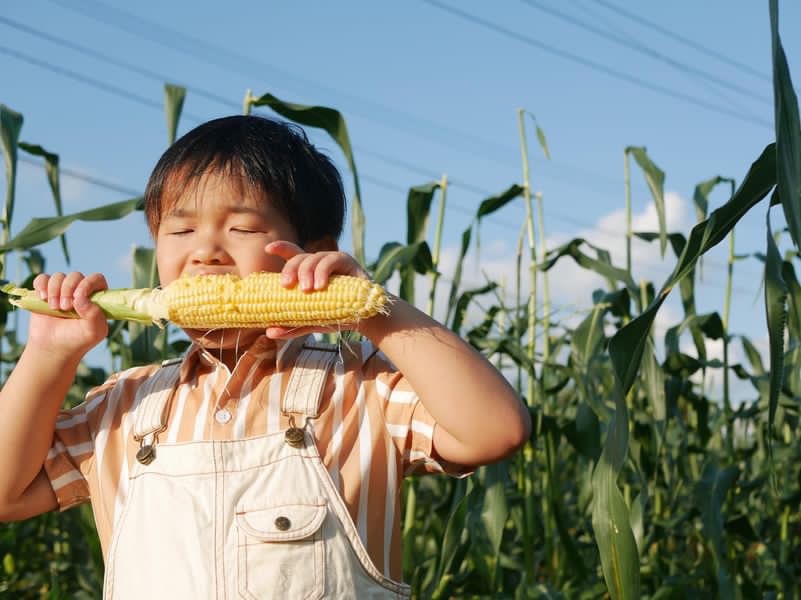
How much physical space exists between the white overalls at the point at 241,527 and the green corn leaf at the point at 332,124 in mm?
1362

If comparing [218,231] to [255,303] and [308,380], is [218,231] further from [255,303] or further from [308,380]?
[308,380]

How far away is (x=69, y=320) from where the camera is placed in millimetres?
1808

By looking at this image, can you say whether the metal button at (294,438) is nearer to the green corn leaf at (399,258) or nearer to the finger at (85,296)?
the finger at (85,296)

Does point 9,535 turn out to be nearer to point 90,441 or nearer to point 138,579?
point 90,441

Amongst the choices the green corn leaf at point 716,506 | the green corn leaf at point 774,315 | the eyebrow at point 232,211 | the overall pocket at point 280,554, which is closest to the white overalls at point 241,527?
the overall pocket at point 280,554

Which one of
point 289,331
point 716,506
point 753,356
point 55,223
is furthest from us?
point 753,356

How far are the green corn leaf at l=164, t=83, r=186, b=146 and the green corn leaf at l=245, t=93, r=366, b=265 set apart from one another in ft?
0.69

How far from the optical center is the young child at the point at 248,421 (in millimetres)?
1623

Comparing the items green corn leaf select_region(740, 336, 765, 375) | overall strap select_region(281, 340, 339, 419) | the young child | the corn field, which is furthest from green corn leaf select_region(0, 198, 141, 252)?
green corn leaf select_region(740, 336, 765, 375)

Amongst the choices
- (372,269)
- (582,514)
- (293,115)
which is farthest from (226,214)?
(582,514)

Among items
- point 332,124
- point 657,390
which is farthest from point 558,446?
point 332,124

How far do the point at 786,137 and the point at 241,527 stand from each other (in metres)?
1.03

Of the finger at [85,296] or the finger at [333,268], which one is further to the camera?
the finger at [85,296]

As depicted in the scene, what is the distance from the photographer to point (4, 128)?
3053mm
